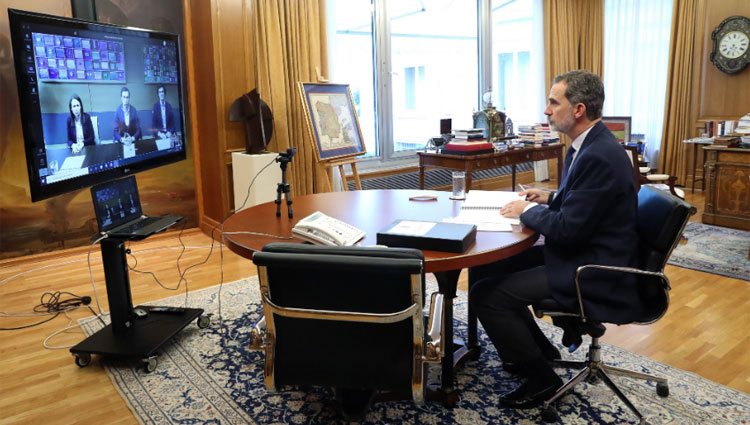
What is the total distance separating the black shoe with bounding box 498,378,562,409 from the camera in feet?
7.11

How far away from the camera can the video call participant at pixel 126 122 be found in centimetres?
262

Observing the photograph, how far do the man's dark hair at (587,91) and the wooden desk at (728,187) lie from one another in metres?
3.23

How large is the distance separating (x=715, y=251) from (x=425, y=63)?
3.38 m

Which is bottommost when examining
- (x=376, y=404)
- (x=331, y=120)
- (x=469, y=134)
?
(x=376, y=404)

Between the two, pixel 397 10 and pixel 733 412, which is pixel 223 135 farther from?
pixel 733 412

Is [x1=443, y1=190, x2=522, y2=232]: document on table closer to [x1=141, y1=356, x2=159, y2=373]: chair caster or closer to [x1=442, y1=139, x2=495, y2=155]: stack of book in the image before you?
[x1=141, y1=356, x2=159, y2=373]: chair caster

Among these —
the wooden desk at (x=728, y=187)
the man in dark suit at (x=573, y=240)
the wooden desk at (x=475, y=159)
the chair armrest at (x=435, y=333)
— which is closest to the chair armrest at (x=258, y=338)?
the chair armrest at (x=435, y=333)

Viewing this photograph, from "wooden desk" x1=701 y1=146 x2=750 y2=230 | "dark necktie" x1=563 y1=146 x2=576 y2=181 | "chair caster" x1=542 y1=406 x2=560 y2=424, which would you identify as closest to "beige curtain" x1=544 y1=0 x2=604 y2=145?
"wooden desk" x1=701 y1=146 x2=750 y2=230

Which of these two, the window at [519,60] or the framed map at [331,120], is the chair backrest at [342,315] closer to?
the framed map at [331,120]

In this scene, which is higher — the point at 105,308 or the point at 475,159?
the point at 475,159

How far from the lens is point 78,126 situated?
2.38 meters

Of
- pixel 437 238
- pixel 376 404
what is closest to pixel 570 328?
pixel 437 238

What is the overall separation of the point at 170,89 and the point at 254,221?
1090 millimetres

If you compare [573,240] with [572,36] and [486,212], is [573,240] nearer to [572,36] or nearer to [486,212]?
[486,212]
